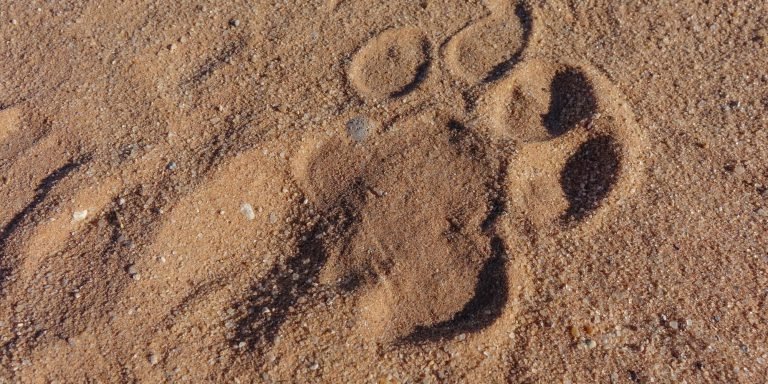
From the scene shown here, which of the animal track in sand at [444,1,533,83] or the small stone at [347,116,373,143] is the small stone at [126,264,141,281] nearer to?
the small stone at [347,116,373,143]

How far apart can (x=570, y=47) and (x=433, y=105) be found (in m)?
0.69

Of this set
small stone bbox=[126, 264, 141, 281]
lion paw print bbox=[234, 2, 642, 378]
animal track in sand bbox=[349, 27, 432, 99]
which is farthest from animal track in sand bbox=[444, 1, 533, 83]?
small stone bbox=[126, 264, 141, 281]

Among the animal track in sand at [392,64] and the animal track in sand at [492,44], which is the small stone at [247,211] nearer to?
the animal track in sand at [392,64]

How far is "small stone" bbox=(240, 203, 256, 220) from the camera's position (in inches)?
101

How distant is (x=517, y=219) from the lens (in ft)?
8.09

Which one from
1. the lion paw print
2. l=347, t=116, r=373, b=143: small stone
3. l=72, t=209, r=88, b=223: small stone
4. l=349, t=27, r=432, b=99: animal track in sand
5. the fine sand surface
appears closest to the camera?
the fine sand surface

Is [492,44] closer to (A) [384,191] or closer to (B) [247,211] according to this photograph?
(A) [384,191]

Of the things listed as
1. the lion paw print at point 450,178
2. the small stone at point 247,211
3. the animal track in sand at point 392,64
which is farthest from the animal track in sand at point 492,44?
the small stone at point 247,211

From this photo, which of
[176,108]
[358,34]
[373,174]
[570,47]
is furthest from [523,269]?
[176,108]

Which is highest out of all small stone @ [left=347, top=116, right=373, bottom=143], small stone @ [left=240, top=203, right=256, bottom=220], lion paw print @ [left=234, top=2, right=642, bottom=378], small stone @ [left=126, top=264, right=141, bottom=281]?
small stone @ [left=126, top=264, right=141, bottom=281]

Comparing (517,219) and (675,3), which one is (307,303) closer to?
(517,219)

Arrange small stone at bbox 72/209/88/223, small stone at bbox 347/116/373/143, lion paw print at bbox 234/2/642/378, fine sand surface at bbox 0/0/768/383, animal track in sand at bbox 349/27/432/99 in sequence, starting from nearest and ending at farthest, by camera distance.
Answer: fine sand surface at bbox 0/0/768/383
lion paw print at bbox 234/2/642/378
small stone at bbox 72/209/88/223
small stone at bbox 347/116/373/143
animal track in sand at bbox 349/27/432/99

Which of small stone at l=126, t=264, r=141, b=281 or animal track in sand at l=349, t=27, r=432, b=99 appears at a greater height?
small stone at l=126, t=264, r=141, b=281

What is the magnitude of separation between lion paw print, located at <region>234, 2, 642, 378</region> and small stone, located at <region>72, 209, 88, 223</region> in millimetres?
771
